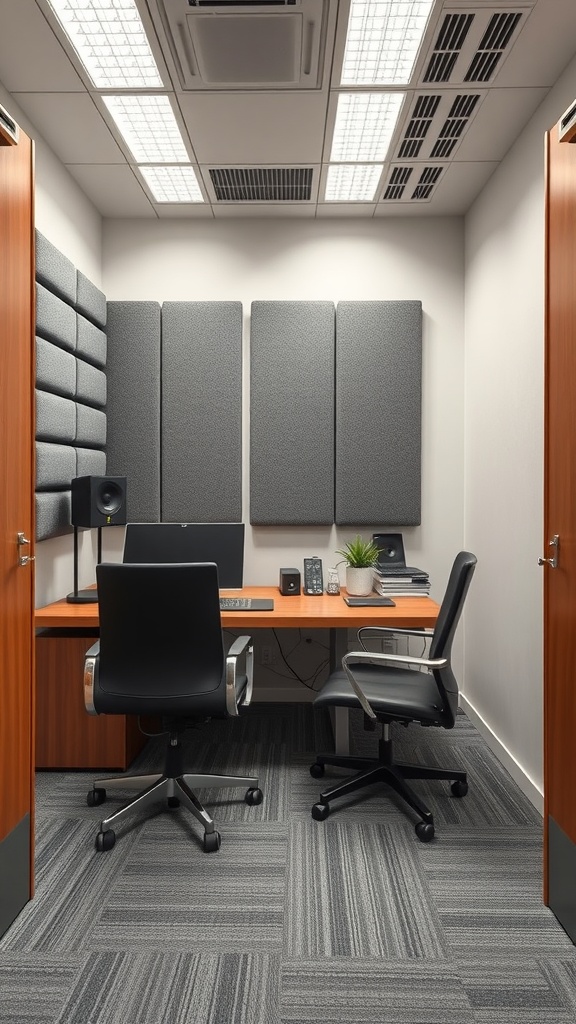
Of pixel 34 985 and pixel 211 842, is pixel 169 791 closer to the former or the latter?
pixel 211 842

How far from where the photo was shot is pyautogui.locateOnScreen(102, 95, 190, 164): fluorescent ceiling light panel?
264 centimetres

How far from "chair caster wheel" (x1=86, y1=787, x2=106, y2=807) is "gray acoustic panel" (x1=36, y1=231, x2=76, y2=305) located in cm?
212

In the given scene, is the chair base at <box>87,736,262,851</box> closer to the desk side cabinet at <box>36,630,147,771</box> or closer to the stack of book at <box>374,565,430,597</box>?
the desk side cabinet at <box>36,630,147,771</box>

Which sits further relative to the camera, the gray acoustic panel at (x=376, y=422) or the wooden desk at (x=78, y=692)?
the gray acoustic panel at (x=376, y=422)

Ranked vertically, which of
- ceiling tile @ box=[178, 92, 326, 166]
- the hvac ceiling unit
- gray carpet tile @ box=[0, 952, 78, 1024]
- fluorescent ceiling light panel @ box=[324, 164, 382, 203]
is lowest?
gray carpet tile @ box=[0, 952, 78, 1024]

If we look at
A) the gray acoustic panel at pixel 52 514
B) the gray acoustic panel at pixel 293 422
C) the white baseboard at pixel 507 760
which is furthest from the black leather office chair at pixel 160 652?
the gray acoustic panel at pixel 293 422

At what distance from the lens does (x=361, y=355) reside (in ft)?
12.3

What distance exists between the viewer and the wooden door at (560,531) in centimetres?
183

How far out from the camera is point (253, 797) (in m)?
2.59

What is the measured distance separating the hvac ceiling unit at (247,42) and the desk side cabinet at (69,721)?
2288 mm

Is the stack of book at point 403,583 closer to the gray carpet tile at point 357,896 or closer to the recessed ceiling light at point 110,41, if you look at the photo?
the gray carpet tile at point 357,896

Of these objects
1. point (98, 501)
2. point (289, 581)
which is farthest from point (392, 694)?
point (98, 501)

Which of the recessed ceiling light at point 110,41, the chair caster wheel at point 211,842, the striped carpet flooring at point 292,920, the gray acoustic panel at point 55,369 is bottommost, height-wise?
the striped carpet flooring at point 292,920

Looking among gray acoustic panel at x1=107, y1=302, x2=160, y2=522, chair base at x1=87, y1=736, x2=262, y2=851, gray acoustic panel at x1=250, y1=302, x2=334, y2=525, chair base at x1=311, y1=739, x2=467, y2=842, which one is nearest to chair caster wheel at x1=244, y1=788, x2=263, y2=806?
chair base at x1=87, y1=736, x2=262, y2=851
